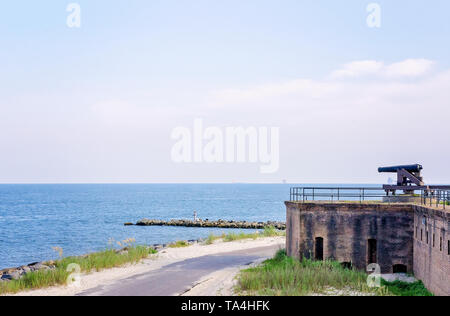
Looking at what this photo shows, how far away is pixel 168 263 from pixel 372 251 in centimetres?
1194

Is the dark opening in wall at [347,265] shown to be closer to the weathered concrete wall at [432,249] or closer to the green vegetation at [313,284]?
the green vegetation at [313,284]

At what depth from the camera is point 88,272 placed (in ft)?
88.4

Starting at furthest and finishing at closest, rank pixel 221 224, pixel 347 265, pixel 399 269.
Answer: pixel 221 224 < pixel 347 265 < pixel 399 269

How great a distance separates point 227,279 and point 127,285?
16.0 ft

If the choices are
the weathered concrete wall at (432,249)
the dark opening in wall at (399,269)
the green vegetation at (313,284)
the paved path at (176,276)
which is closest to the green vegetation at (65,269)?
the paved path at (176,276)

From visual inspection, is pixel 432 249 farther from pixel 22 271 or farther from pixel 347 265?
pixel 22 271

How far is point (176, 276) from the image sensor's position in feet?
83.4

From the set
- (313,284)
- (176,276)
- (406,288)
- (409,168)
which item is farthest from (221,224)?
(313,284)

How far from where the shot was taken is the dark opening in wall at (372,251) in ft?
88.2

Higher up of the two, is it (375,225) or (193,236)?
(375,225)

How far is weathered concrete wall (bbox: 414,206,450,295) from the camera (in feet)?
66.5

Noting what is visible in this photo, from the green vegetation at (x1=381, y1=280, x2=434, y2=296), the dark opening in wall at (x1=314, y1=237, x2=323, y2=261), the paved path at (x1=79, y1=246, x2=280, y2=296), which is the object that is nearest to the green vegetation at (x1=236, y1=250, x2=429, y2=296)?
the green vegetation at (x1=381, y1=280, x2=434, y2=296)
